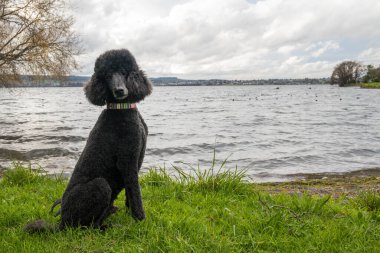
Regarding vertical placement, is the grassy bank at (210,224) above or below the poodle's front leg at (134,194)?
below

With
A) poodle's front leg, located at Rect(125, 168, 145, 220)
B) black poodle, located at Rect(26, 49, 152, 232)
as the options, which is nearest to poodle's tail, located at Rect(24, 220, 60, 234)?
black poodle, located at Rect(26, 49, 152, 232)

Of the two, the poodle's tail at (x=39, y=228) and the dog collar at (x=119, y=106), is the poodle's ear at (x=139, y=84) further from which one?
the poodle's tail at (x=39, y=228)

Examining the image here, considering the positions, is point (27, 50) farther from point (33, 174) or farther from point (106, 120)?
point (106, 120)

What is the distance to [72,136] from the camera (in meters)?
18.2

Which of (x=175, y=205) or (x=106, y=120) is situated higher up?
(x=106, y=120)

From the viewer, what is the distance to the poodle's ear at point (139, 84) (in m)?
3.40

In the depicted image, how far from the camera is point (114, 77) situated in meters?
3.29

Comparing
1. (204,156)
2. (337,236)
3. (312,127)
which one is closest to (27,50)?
(204,156)

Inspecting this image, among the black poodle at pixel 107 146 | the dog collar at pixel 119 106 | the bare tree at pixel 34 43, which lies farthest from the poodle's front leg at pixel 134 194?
the bare tree at pixel 34 43

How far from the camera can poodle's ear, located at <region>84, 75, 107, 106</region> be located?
345 cm

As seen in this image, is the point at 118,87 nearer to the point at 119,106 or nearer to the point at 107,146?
the point at 119,106

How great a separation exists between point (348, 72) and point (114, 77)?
419ft

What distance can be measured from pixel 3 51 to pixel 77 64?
13.4 ft

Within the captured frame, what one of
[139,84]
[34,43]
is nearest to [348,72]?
[34,43]
